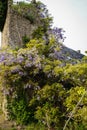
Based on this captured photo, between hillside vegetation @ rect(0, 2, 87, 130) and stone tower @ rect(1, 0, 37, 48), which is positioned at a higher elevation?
stone tower @ rect(1, 0, 37, 48)

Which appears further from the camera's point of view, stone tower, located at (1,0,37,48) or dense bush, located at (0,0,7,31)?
dense bush, located at (0,0,7,31)

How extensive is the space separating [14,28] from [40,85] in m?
4.58

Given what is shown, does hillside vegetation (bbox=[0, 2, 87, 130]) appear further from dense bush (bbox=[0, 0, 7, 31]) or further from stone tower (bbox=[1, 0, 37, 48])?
dense bush (bbox=[0, 0, 7, 31])

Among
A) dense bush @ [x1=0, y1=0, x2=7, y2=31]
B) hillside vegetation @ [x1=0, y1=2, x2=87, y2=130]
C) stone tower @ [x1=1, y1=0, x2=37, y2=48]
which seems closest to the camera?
hillside vegetation @ [x1=0, y1=2, x2=87, y2=130]

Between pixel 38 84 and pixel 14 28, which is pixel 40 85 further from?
pixel 14 28

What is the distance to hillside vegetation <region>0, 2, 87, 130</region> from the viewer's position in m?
13.9

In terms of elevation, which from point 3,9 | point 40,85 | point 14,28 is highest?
point 3,9

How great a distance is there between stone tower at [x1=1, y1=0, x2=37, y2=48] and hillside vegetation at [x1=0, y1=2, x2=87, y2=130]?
2.36 meters

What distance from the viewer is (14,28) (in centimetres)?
1794

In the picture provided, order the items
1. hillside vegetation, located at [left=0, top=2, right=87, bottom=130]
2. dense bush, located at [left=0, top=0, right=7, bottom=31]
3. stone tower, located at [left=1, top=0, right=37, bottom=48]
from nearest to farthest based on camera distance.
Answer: hillside vegetation, located at [left=0, top=2, right=87, bottom=130], stone tower, located at [left=1, top=0, right=37, bottom=48], dense bush, located at [left=0, top=0, right=7, bottom=31]

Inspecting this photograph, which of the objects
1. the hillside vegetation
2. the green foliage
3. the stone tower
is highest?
the green foliage

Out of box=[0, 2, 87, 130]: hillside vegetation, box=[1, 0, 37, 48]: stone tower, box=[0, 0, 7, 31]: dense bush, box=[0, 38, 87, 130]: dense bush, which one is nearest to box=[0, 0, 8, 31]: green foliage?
box=[0, 0, 7, 31]: dense bush

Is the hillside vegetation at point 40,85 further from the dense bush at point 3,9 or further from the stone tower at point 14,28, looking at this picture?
the dense bush at point 3,9

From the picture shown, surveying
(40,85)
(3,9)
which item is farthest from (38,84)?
(3,9)
